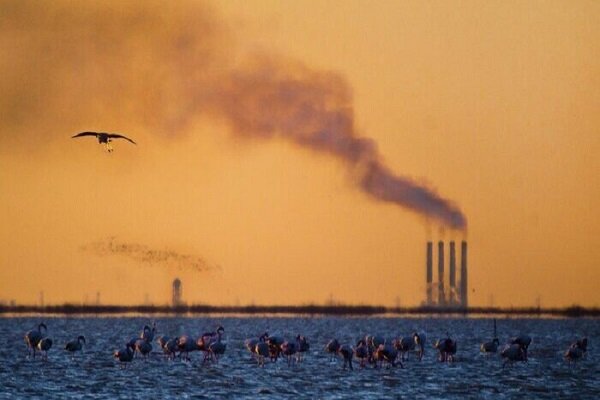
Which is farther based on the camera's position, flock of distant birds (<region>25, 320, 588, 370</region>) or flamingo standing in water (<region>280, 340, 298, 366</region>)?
flamingo standing in water (<region>280, 340, 298, 366</region>)

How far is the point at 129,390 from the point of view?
61312mm

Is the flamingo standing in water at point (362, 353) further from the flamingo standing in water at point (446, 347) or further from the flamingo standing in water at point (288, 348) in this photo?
the flamingo standing in water at point (446, 347)

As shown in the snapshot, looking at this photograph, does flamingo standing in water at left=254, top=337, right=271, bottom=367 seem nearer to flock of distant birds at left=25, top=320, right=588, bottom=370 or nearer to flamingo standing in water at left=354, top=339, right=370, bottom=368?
flock of distant birds at left=25, top=320, right=588, bottom=370

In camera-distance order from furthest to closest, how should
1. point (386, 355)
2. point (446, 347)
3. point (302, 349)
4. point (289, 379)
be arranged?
point (302, 349), point (446, 347), point (386, 355), point (289, 379)

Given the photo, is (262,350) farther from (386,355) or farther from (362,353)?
(386,355)

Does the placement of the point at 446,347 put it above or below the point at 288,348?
above

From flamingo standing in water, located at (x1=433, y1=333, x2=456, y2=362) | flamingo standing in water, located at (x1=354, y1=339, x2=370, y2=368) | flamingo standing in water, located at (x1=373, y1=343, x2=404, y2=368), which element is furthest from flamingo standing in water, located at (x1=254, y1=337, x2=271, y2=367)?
flamingo standing in water, located at (x1=433, y1=333, x2=456, y2=362)

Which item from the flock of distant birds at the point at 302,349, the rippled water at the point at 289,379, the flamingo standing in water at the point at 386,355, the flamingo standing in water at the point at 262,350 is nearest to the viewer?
the rippled water at the point at 289,379

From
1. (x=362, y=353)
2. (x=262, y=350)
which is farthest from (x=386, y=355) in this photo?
(x=262, y=350)

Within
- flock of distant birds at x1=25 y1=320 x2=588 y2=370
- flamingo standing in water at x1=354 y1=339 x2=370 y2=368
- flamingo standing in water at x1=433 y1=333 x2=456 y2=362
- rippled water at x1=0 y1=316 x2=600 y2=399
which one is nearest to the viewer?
rippled water at x1=0 y1=316 x2=600 y2=399

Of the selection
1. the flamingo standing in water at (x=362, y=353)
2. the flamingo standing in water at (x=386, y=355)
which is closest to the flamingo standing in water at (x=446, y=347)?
the flamingo standing in water at (x=386, y=355)

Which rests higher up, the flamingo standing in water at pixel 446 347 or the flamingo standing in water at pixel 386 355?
the flamingo standing in water at pixel 446 347

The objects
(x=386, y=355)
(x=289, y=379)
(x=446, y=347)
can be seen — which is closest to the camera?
(x=289, y=379)

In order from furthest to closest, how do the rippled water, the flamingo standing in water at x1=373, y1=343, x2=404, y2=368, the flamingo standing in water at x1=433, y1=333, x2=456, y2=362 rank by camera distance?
the flamingo standing in water at x1=433, y1=333, x2=456, y2=362 → the flamingo standing in water at x1=373, y1=343, x2=404, y2=368 → the rippled water
